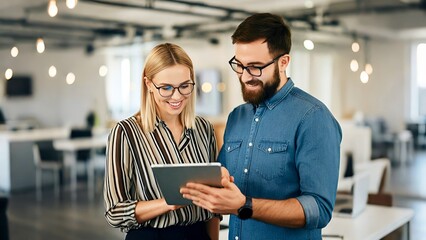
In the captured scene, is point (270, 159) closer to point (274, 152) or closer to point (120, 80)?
point (274, 152)

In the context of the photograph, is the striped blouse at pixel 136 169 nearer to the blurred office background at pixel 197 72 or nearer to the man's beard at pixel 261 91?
the man's beard at pixel 261 91

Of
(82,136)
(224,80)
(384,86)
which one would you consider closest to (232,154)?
(82,136)

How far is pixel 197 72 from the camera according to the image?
53.1 ft

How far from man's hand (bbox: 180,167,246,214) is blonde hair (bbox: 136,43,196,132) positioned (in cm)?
48

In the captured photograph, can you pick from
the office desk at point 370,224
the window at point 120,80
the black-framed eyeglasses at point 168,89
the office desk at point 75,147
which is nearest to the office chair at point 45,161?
the office desk at point 75,147

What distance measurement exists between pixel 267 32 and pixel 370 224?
6.33ft

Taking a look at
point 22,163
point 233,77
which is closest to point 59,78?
point 233,77

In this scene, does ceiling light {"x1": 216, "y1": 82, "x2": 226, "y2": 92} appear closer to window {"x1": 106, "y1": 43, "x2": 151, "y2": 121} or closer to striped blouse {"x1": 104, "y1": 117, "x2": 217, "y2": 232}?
window {"x1": 106, "y1": 43, "x2": 151, "y2": 121}

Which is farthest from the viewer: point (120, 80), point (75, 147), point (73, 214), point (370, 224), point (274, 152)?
point (120, 80)

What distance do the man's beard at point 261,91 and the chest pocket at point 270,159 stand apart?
0.17 metres

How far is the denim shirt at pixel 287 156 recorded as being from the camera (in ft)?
6.22

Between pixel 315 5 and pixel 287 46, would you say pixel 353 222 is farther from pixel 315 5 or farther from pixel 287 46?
pixel 315 5

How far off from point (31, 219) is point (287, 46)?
673cm

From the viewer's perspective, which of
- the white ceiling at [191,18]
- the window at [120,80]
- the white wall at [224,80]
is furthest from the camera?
the window at [120,80]
